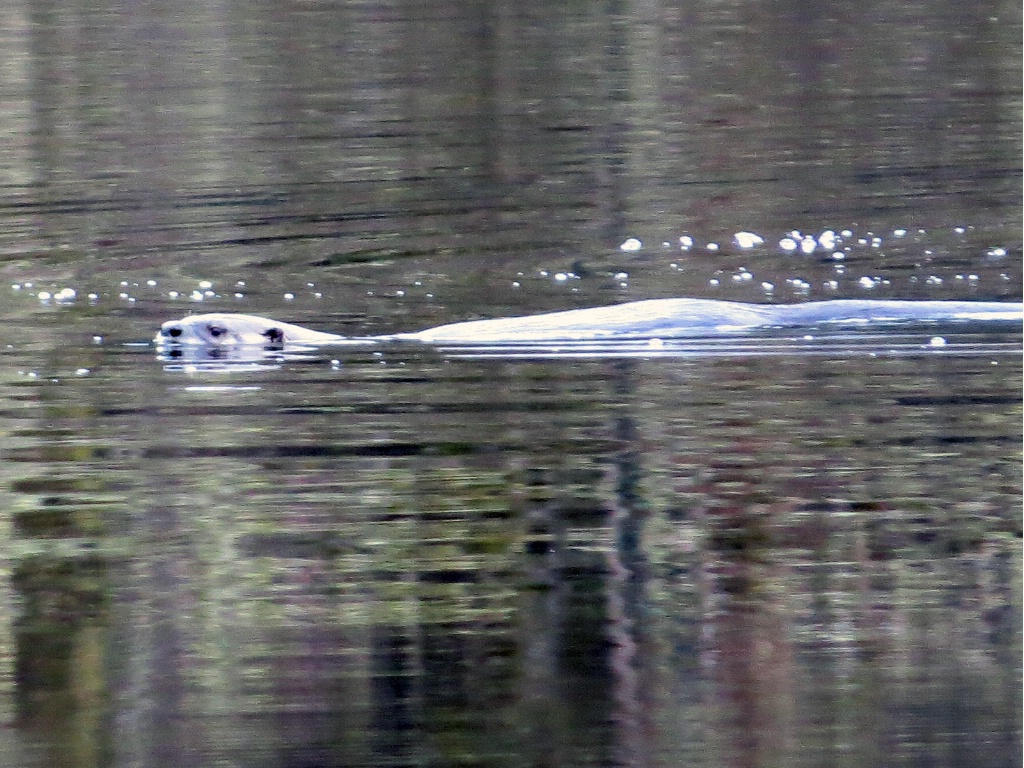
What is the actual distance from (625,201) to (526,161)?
2.46 ft

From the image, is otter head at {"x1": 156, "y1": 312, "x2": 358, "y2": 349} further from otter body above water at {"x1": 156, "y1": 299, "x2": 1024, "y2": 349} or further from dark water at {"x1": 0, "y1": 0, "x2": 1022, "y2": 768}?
dark water at {"x1": 0, "y1": 0, "x2": 1022, "y2": 768}

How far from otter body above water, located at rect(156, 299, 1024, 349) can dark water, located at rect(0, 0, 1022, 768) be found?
0.71 feet

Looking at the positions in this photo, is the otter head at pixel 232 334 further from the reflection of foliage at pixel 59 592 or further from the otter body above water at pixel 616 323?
the reflection of foliage at pixel 59 592

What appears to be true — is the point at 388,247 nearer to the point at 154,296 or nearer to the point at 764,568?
the point at 154,296

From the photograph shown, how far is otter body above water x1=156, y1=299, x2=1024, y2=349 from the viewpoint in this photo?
17.6ft

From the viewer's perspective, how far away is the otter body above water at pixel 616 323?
17.6ft

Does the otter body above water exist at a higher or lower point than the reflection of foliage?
higher

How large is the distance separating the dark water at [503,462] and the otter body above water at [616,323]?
8.5 inches

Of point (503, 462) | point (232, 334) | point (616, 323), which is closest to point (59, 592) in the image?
point (503, 462)

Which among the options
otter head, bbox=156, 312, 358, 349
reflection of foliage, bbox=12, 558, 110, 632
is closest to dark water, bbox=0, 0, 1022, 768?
reflection of foliage, bbox=12, 558, 110, 632

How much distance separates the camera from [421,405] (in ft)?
13.9

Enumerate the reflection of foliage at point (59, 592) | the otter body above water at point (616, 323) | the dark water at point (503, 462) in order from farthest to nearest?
the otter body above water at point (616, 323) → the reflection of foliage at point (59, 592) → the dark water at point (503, 462)

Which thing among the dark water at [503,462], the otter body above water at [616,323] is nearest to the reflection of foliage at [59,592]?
the dark water at [503,462]

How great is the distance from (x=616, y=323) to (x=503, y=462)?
6.19ft
